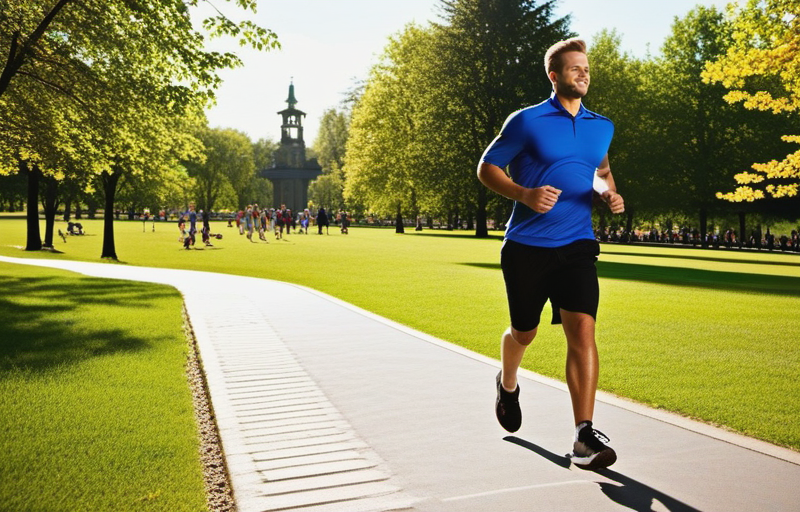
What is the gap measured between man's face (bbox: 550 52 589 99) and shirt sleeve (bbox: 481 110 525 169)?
1.03 ft

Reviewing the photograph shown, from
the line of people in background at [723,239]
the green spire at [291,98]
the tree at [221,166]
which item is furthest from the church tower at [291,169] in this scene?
the line of people in background at [723,239]

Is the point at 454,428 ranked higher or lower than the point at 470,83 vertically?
lower

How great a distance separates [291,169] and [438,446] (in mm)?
88404

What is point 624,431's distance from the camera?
4723 millimetres

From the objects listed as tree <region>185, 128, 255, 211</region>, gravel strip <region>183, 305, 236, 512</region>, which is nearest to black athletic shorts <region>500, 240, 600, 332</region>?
gravel strip <region>183, 305, 236, 512</region>

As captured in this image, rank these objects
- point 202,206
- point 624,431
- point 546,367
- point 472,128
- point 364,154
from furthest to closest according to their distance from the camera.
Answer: point 202,206 < point 364,154 < point 472,128 < point 546,367 < point 624,431

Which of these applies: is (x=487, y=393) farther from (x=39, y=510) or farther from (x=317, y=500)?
(x=39, y=510)

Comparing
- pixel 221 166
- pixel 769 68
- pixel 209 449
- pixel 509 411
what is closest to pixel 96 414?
pixel 209 449

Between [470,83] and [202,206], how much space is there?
7448cm

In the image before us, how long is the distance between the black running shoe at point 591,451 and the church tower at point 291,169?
88717mm

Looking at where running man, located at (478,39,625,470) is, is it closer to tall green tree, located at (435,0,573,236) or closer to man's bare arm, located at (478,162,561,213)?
man's bare arm, located at (478,162,561,213)

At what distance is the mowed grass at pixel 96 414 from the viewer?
367 centimetres

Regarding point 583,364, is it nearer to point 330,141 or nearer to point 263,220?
point 263,220

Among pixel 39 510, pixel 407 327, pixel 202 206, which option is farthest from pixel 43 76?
pixel 202 206
